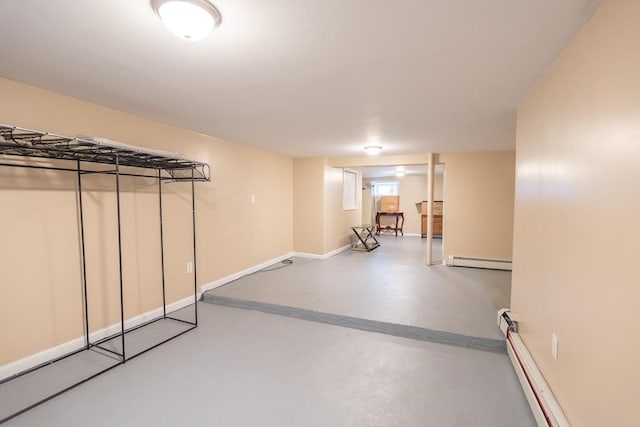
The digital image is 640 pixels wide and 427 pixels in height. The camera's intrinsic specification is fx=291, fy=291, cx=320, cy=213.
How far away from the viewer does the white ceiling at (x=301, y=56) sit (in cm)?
122

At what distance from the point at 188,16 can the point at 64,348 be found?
102 inches

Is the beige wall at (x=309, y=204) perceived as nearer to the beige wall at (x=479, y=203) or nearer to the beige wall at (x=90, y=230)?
the beige wall at (x=90, y=230)

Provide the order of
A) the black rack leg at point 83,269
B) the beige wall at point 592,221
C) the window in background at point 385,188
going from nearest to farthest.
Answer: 1. the beige wall at point 592,221
2. the black rack leg at point 83,269
3. the window in background at point 385,188

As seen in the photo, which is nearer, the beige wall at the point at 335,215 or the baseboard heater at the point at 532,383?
the baseboard heater at the point at 532,383

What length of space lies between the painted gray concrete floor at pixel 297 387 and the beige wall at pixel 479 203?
2.92 meters

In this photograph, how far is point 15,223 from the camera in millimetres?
1995

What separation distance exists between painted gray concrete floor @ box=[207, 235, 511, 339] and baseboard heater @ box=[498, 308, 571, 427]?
0.60ft

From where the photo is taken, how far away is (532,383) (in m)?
1.76

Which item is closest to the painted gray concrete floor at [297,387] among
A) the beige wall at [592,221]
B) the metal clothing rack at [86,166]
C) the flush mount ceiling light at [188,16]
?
the metal clothing rack at [86,166]

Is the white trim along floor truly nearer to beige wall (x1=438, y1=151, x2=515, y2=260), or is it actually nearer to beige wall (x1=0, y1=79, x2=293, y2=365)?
beige wall (x1=0, y1=79, x2=293, y2=365)

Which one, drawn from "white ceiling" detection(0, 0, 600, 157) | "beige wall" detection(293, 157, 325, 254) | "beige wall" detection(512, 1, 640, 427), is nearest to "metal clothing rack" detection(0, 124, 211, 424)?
"white ceiling" detection(0, 0, 600, 157)

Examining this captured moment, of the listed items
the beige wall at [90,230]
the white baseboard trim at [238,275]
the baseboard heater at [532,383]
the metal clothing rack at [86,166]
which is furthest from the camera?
the white baseboard trim at [238,275]

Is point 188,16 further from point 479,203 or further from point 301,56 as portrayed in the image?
point 479,203

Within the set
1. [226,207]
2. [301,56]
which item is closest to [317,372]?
[301,56]
